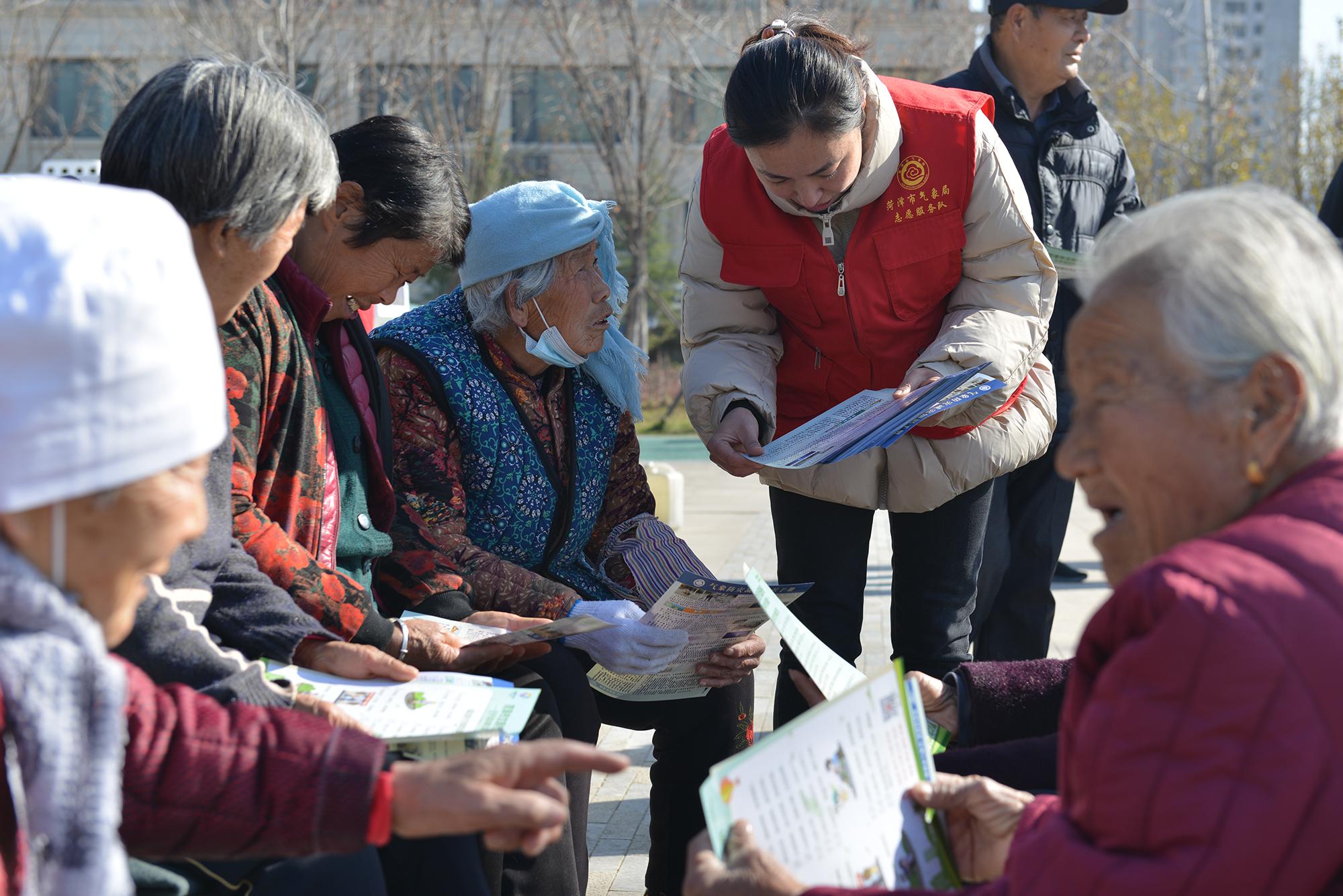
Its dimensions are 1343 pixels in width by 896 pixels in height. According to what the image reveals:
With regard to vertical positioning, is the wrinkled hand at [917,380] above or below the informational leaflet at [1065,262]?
below

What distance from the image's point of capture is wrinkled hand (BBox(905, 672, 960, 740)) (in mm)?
2266

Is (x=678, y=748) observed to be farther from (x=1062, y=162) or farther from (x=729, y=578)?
(x=729, y=578)

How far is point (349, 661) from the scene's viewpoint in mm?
2262

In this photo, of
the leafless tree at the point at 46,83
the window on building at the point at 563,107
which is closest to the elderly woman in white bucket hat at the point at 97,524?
the leafless tree at the point at 46,83

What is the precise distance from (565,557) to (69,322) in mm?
1928

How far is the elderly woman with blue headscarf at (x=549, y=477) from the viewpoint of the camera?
112 inches

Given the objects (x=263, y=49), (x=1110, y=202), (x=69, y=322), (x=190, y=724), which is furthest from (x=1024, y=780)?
(x=263, y=49)

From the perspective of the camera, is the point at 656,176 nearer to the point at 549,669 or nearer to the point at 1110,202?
the point at 1110,202

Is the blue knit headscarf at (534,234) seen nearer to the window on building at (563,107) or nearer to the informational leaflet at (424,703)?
the informational leaflet at (424,703)

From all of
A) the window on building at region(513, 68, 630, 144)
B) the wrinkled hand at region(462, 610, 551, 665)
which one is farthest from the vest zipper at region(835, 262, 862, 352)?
the window on building at region(513, 68, 630, 144)

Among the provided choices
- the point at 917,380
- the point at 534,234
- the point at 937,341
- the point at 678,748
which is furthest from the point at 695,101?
the point at 678,748

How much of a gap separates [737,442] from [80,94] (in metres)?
27.3

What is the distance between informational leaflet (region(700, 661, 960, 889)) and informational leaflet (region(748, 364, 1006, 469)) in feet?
3.13

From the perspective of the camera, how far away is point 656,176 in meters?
20.1
